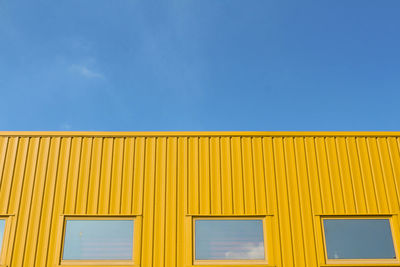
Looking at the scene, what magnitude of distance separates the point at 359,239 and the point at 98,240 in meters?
5.21

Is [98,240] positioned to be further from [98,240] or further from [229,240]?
[229,240]

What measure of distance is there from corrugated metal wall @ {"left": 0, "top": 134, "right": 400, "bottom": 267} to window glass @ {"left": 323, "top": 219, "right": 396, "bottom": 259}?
0.80 feet

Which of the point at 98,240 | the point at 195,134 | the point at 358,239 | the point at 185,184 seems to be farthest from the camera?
the point at 195,134

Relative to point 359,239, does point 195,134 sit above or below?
above

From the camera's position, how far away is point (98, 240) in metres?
7.50

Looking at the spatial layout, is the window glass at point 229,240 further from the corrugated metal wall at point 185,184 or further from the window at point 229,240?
the corrugated metal wall at point 185,184

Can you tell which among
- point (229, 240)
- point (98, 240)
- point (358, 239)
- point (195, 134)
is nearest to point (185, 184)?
point (195, 134)

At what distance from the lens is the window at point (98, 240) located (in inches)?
291

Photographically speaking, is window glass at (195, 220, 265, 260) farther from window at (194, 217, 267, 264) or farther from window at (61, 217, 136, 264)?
window at (61, 217, 136, 264)

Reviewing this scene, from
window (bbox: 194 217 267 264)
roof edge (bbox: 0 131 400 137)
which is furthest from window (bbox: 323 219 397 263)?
roof edge (bbox: 0 131 400 137)

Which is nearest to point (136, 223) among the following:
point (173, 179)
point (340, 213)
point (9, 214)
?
point (173, 179)

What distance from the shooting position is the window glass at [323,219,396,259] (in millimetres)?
7559

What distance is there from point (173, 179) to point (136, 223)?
118cm

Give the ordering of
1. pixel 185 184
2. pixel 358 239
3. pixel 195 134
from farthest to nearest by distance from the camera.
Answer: pixel 195 134
pixel 185 184
pixel 358 239
